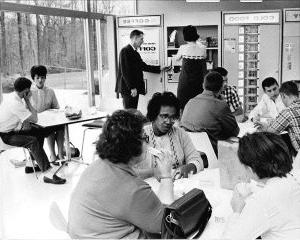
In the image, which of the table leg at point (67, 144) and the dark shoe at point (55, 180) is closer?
the dark shoe at point (55, 180)

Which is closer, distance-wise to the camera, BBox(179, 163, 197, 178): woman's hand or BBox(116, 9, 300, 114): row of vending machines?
BBox(179, 163, 197, 178): woman's hand

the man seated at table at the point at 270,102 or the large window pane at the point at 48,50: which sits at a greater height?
the large window pane at the point at 48,50

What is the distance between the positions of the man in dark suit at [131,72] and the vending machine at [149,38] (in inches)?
25.6

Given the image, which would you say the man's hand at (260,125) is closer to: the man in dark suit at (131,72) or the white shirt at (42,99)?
the white shirt at (42,99)

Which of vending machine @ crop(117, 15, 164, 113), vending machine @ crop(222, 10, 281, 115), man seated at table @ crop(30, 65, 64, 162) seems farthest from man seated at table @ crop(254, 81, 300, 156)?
vending machine @ crop(117, 15, 164, 113)

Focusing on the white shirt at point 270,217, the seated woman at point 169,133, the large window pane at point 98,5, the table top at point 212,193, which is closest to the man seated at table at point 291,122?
the seated woman at point 169,133

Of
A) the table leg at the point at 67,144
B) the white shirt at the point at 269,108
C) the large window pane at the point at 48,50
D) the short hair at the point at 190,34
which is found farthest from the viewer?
the large window pane at the point at 48,50

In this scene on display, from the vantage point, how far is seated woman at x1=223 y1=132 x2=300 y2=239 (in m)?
1.79

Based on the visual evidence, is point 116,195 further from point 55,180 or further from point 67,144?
point 67,144

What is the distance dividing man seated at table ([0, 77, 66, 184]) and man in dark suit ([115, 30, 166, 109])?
237cm

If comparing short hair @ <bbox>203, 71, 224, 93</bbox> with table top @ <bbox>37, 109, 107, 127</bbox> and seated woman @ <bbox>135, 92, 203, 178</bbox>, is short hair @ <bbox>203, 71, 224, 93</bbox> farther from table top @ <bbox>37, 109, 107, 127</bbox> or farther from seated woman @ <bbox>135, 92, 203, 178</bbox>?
table top @ <bbox>37, 109, 107, 127</bbox>

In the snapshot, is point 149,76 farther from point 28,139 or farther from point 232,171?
point 232,171

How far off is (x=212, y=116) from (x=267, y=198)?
2.17 metres

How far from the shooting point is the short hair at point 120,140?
6.50 feet
